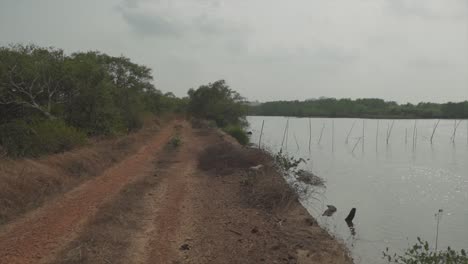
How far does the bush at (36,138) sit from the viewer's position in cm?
1410

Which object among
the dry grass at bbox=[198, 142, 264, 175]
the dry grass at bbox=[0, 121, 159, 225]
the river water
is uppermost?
the dry grass at bbox=[0, 121, 159, 225]

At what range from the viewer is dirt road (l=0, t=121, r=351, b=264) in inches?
261

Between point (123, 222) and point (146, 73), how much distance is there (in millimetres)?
30869

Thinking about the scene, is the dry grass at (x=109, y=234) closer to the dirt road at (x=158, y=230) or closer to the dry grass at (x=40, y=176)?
the dirt road at (x=158, y=230)

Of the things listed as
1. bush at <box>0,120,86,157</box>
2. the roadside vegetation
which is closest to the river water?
bush at <box>0,120,86,157</box>

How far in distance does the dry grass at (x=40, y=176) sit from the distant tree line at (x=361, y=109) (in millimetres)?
73490

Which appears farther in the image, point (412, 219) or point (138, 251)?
point (412, 219)

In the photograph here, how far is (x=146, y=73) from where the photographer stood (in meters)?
37.7

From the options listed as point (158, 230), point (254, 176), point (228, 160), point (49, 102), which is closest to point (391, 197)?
point (228, 160)

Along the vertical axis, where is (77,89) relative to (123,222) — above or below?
above

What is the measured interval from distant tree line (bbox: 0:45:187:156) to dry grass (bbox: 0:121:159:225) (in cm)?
153

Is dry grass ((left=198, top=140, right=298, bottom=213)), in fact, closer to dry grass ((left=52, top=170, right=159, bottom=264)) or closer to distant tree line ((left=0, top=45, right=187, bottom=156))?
dry grass ((left=52, top=170, right=159, bottom=264))

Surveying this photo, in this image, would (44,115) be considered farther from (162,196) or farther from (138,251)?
(138,251)

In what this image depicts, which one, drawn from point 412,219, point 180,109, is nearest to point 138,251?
point 412,219
